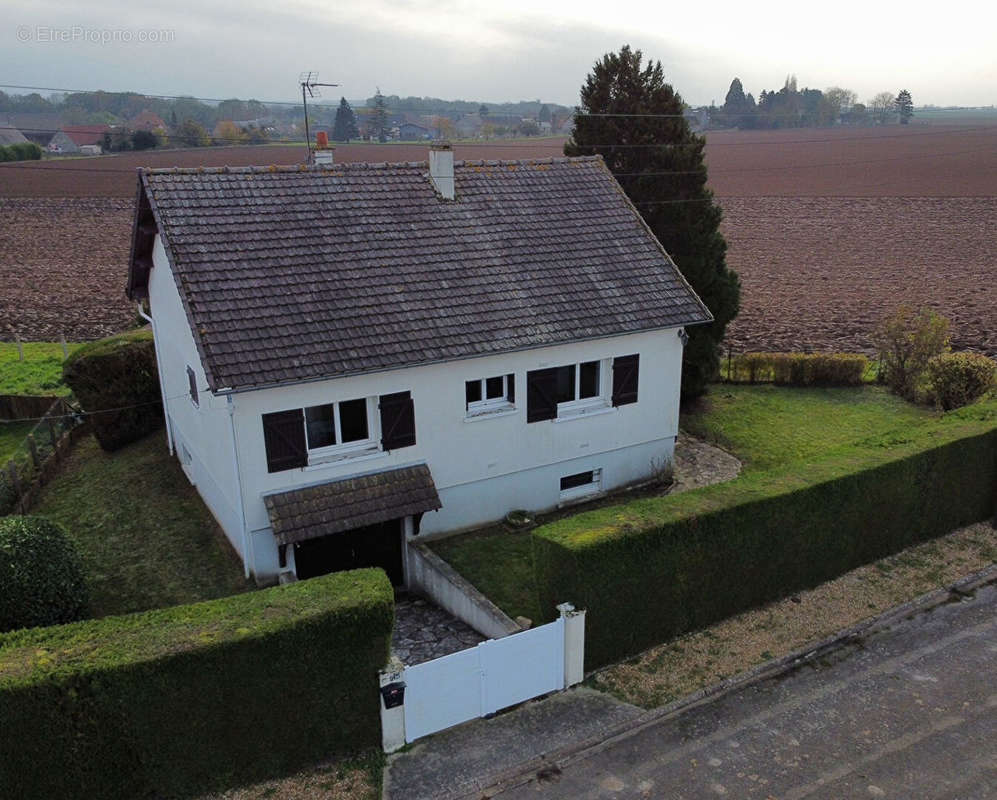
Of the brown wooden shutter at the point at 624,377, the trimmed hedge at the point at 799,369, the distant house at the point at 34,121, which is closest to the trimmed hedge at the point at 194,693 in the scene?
the brown wooden shutter at the point at 624,377

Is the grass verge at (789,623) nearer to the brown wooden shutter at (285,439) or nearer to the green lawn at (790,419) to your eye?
the green lawn at (790,419)

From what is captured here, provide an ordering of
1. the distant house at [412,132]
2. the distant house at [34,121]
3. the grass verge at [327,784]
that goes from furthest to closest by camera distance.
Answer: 1. the distant house at [412,132]
2. the distant house at [34,121]
3. the grass verge at [327,784]

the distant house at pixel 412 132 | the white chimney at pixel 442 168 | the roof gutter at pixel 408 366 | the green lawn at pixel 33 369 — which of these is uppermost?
the distant house at pixel 412 132

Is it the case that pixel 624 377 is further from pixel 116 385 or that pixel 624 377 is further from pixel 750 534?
pixel 116 385

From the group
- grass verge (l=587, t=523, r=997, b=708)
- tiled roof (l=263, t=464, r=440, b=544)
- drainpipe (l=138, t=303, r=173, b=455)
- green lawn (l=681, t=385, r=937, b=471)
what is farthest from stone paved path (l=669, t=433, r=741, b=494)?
drainpipe (l=138, t=303, r=173, b=455)

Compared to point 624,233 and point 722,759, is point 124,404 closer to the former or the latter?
point 624,233

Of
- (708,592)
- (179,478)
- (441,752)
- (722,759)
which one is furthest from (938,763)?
(179,478)
